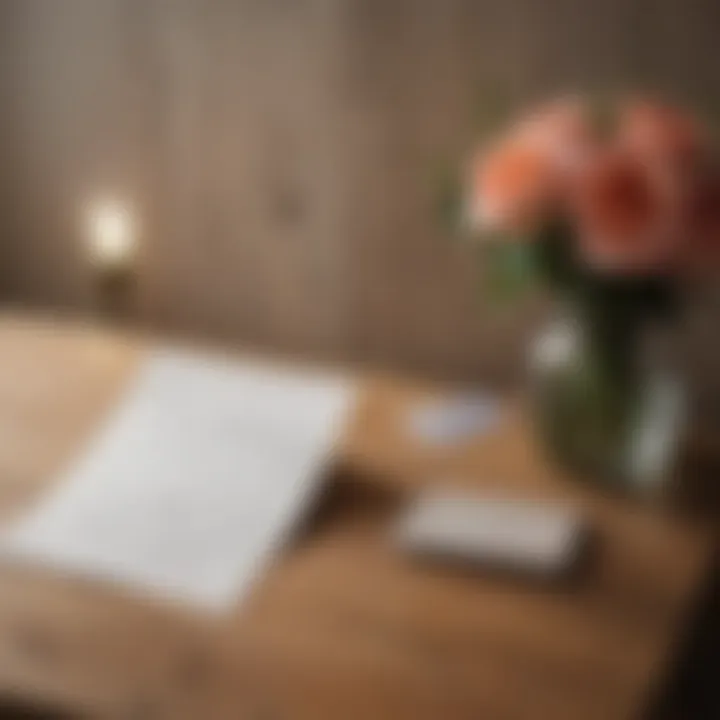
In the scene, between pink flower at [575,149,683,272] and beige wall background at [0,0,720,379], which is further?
beige wall background at [0,0,720,379]

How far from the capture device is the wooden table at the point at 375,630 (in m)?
1.08

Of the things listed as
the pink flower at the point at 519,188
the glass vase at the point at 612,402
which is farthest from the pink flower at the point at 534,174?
the glass vase at the point at 612,402

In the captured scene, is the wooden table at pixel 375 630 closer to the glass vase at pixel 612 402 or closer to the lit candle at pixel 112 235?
the glass vase at pixel 612 402

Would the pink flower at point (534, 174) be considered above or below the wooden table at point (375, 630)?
above

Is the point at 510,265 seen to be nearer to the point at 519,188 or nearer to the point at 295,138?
the point at 519,188

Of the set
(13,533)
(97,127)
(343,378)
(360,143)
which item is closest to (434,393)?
(343,378)

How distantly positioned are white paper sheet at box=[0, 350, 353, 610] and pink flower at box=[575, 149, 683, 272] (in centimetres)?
33

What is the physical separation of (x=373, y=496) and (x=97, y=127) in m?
0.66

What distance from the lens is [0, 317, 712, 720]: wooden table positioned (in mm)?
1081

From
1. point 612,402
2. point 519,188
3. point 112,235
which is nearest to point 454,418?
point 612,402

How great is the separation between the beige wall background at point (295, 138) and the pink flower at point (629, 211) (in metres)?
0.35

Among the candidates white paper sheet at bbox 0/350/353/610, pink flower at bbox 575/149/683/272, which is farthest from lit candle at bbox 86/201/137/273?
pink flower at bbox 575/149/683/272

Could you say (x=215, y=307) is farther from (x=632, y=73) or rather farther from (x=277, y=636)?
(x=277, y=636)

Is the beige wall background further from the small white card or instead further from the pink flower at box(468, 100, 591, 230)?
the pink flower at box(468, 100, 591, 230)
